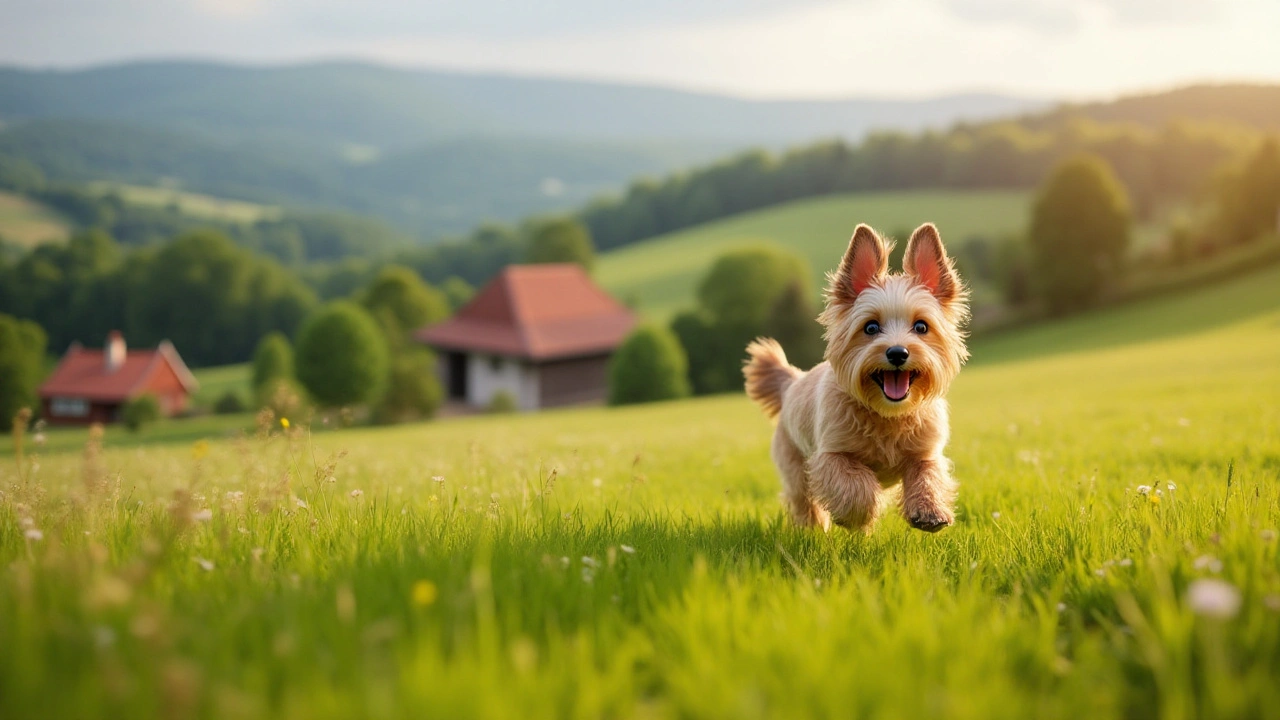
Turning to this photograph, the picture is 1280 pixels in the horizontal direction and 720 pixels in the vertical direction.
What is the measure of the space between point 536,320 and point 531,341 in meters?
2.80

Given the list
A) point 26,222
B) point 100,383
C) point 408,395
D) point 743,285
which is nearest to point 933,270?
point 408,395

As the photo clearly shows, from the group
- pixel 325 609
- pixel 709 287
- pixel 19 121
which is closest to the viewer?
pixel 325 609

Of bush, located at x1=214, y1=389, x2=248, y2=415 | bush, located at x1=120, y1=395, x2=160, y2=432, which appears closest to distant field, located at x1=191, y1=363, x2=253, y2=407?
bush, located at x1=214, y1=389, x2=248, y2=415

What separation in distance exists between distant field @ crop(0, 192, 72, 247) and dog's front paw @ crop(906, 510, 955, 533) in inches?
1759

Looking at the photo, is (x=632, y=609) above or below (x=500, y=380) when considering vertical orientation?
above

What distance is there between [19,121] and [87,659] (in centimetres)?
5509

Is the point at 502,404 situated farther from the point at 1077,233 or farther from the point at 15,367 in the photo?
the point at 1077,233

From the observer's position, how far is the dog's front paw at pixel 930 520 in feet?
15.2

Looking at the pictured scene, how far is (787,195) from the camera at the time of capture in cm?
12494

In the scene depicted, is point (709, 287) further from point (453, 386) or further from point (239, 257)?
point (239, 257)

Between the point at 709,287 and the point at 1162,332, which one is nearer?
the point at 1162,332

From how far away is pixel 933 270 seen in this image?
5.29 meters

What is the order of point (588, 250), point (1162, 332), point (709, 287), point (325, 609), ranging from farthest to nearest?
point (588, 250), point (709, 287), point (1162, 332), point (325, 609)

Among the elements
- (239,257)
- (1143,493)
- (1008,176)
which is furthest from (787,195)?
(1143,493)
